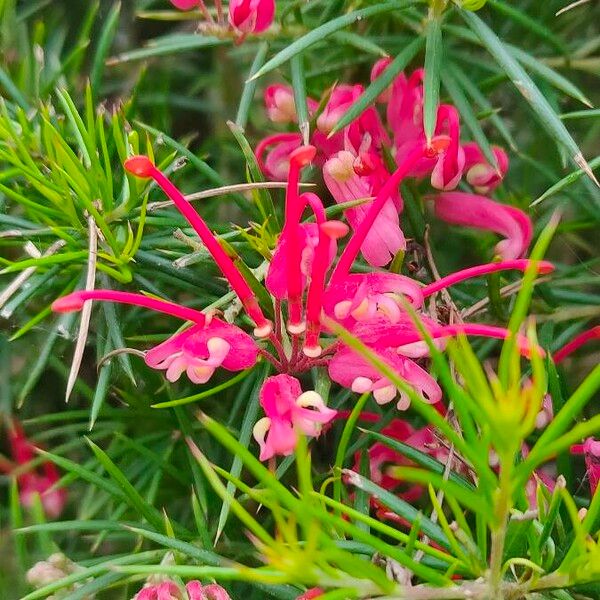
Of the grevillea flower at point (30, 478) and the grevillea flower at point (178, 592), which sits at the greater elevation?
the grevillea flower at point (178, 592)

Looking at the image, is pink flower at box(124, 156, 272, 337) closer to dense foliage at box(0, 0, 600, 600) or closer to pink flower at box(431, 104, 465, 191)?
dense foliage at box(0, 0, 600, 600)

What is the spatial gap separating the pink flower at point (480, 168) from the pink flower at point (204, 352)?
0.79 feet

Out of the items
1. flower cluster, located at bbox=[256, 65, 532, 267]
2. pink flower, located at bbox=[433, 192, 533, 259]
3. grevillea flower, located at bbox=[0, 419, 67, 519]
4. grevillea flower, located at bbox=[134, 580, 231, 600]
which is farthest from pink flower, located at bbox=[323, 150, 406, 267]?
grevillea flower, located at bbox=[0, 419, 67, 519]

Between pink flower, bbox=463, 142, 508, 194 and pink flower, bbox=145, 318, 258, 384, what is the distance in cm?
24

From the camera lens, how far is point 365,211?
0.59m

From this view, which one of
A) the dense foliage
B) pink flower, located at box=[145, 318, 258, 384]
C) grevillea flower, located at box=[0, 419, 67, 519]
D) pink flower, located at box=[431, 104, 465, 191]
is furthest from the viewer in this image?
A: grevillea flower, located at box=[0, 419, 67, 519]

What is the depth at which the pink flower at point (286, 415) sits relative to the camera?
479mm

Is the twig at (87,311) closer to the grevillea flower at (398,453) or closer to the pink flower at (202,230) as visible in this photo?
the pink flower at (202,230)

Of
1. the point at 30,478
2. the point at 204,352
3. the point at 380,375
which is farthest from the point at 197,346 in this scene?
the point at 30,478

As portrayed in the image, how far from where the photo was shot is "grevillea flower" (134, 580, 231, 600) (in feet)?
1.65

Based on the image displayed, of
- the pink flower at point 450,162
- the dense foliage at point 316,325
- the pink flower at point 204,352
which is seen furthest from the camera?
the pink flower at point 450,162

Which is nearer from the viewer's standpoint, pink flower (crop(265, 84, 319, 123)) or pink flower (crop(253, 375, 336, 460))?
pink flower (crop(253, 375, 336, 460))


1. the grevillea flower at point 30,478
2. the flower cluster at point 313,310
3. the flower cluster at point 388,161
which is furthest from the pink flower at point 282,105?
the grevillea flower at point 30,478

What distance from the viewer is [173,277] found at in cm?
63
